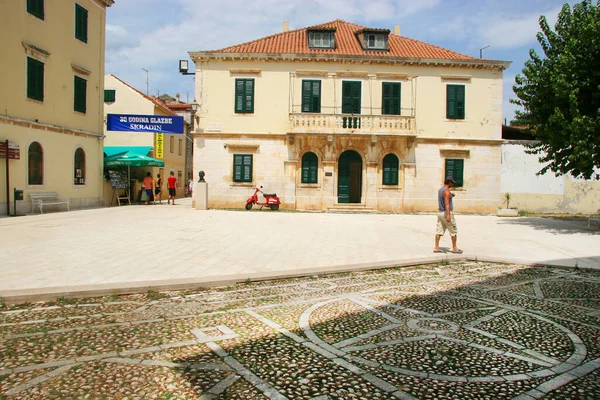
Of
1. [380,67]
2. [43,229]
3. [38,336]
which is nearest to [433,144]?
[380,67]

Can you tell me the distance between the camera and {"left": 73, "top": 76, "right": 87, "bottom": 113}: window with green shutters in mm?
19875

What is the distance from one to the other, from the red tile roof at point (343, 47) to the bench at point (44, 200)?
11246 millimetres

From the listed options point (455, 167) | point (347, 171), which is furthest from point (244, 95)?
point (455, 167)

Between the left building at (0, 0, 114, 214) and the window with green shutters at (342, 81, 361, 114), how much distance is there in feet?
44.4

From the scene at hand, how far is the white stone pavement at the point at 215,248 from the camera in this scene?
6.57m

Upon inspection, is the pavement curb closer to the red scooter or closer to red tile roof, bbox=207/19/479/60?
the red scooter

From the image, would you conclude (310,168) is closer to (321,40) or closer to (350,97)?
(350,97)

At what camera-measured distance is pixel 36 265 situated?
277 inches

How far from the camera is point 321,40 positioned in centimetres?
2366

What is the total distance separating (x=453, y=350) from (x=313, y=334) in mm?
1391

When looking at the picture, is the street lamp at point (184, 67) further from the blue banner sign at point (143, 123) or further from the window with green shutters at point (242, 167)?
the window with green shutters at point (242, 167)

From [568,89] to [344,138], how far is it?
11398 millimetres

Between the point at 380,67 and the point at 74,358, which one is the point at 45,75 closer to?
the point at 380,67

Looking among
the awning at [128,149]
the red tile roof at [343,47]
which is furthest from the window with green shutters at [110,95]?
the red tile roof at [343,47]
